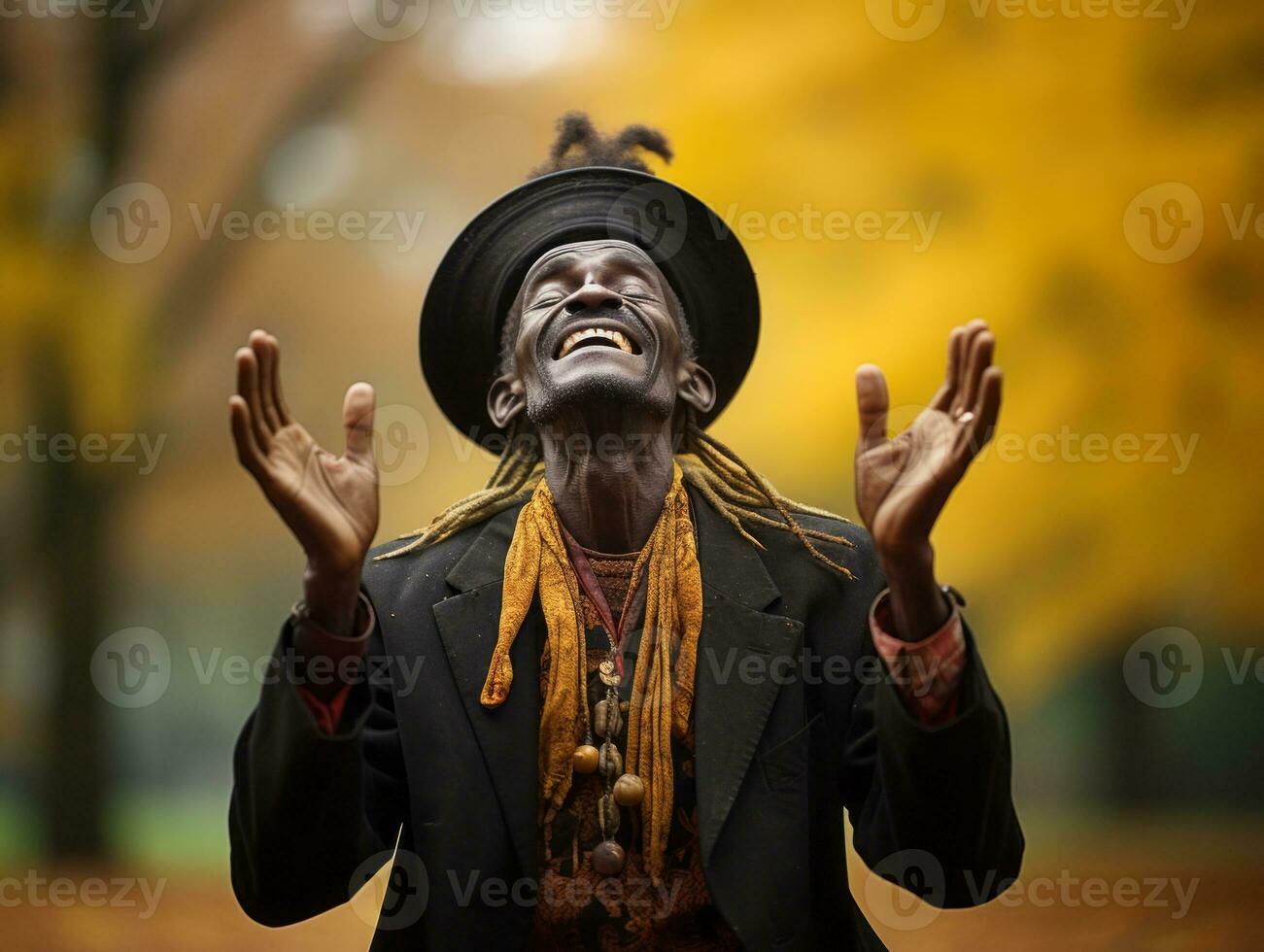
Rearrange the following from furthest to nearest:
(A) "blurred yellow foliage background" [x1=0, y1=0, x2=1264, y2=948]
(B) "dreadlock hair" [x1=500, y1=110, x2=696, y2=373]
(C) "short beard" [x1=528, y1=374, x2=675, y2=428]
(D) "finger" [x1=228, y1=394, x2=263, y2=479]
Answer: (A) "blurred yellow foliage background" [x1=0, y1=0, x2=1264, y2=948] < (B) "dreadlock hair" [x1=500, y1=110, x2=696, y2=373] < (C) "short beard" [x1=528, y1=374, x2=675, y2=428] < (D) "finger" [x1=228, y1=394, x2=263, y2=479]

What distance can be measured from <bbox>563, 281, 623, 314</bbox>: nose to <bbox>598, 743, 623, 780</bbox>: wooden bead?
86 cm

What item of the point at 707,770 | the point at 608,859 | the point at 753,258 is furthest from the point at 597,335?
the point at 753,258

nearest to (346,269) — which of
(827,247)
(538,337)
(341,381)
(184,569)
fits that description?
(341,381)

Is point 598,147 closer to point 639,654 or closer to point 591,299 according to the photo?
point 591,299

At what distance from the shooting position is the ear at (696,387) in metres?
2.75

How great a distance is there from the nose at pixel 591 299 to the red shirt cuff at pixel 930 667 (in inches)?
36.0

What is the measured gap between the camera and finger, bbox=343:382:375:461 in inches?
79.5

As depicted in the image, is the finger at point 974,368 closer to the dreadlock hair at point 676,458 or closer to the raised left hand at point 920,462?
the raised left hand at point 920,462

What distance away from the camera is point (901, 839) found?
83.3 inches

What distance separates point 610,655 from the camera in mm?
2402

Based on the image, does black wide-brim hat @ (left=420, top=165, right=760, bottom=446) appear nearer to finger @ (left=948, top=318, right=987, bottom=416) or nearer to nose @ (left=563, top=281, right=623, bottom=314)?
nose @ (left=563, top=281, right=623, bottom=314)

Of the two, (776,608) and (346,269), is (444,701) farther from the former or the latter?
(346,269)

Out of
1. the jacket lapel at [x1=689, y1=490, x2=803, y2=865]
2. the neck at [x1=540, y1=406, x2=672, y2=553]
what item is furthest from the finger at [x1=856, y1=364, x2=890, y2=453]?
the neck at [x1=540, y1=406, x2=672, y2=553]

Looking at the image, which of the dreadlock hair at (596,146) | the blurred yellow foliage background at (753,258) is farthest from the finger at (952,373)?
the blurred yellow foliage background at (753,258)
